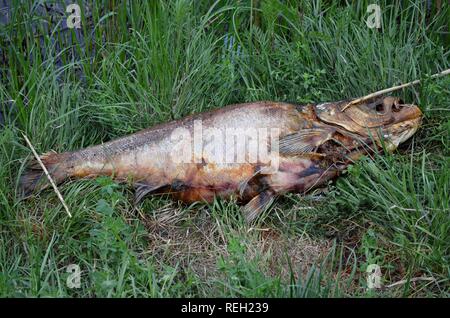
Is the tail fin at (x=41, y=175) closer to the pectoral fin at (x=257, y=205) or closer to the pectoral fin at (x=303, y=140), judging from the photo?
the pectoral fin at (x=257, y=205)

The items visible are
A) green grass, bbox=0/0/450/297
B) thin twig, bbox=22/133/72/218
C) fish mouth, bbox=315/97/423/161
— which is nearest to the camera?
green grass, bbox=0/0/450/297

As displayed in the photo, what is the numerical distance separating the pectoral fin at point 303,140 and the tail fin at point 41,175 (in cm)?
113

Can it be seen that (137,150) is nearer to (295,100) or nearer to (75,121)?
(75,121)

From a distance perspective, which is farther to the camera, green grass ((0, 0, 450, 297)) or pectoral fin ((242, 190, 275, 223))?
pectoral fin ((242, 190, 275, 223))

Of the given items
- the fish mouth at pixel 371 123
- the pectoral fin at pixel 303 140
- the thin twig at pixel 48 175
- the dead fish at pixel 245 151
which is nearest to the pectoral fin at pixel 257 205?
the dead fish at pixel 245 151

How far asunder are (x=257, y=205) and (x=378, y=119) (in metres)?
0.78

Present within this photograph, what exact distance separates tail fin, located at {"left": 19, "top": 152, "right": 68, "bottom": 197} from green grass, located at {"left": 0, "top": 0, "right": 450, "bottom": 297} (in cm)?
6

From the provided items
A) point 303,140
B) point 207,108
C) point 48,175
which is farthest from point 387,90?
point 48,175

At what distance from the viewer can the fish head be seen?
4.37 m

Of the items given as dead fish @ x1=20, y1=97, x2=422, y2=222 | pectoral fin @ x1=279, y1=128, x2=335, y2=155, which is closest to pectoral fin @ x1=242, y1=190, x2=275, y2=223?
dead fish @ x1=20, y1=97, x2=422, y2=222

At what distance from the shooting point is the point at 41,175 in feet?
14.4

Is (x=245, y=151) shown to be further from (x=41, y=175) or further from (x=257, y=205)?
(x=41, y=175)

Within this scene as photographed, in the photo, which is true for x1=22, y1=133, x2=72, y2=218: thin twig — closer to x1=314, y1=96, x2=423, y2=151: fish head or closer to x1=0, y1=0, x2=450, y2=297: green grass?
x1=0, y1=0, x2=450, y2=297: green grass
